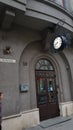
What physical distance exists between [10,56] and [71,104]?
4284 millimetres

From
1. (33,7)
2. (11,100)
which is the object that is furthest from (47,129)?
(33,7)

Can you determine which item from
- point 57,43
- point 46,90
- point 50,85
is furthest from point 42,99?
point 57,43

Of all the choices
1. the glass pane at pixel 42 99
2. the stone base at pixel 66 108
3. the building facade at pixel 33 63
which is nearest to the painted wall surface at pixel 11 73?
the building facade at pixel 33 63

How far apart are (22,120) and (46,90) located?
201 cm

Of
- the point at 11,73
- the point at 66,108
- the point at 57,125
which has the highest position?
the point at 11,73

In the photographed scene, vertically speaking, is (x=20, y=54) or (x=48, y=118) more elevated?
(x=20, y=54)

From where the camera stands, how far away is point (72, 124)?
5.73 metres

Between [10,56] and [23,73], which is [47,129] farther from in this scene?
[10,56]

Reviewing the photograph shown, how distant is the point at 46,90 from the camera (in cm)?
693

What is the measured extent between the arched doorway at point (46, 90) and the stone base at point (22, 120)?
0.58 metres

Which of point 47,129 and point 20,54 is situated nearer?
point 47,129

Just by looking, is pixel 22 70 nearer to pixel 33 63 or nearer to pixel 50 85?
pixel 33 63

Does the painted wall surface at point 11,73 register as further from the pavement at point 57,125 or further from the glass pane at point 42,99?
the pavement at point 57,125

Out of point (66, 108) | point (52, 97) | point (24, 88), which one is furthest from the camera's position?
point (66, 108)
